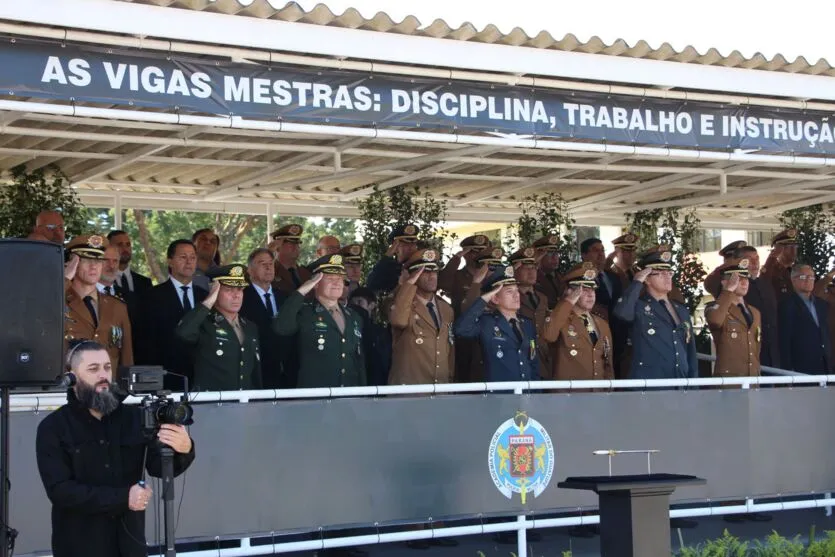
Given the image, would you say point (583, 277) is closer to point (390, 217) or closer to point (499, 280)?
point (499, 280)

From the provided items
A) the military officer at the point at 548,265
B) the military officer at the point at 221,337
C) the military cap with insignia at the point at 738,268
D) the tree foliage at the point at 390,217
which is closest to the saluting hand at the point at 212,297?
the military officer at the point at 221,337

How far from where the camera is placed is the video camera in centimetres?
534

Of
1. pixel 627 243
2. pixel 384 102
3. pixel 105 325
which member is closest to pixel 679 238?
pixel 627 243

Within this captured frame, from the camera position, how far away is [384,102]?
7.87 m

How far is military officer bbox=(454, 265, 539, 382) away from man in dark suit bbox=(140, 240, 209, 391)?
177cm

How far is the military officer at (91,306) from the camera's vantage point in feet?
26.1

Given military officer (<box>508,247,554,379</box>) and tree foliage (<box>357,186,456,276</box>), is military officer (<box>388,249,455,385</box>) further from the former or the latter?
tree foliage (<box>357,186,456,276</box>)

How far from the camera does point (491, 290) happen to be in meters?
8.83

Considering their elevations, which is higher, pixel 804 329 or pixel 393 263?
pixel 393 263

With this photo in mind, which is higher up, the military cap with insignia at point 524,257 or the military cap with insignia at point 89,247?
the military cap with insignia at point 524,257

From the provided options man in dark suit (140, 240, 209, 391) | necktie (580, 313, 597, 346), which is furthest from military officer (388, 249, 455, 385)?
man in dark suit (140, 240, 209, 391)

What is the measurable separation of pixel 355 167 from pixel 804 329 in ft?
12.7

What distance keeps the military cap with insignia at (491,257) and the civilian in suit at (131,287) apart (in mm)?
2470

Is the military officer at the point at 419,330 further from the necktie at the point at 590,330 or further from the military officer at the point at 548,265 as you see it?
the military officer at the point at 548,265
